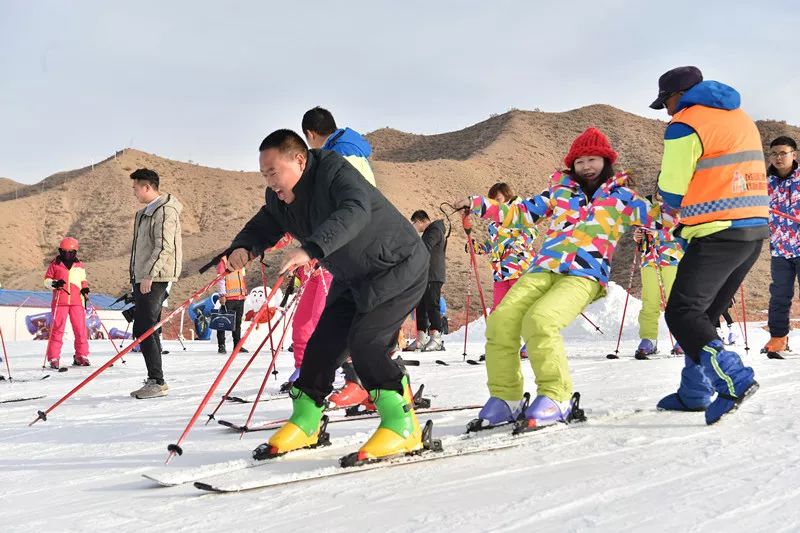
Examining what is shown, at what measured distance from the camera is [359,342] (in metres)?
3.19

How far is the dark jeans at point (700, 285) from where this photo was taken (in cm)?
369

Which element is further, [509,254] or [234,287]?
[234,287]

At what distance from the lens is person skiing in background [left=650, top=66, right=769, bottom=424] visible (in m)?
3.69

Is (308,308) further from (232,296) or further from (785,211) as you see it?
(232,296)

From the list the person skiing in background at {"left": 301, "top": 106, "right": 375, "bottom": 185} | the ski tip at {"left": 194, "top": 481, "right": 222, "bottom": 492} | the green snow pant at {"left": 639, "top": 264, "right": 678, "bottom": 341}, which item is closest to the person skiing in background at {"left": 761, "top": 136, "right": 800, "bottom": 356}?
the green snow pant at {"left": 639, "top": 264, "right": 678, "bottom": 341}

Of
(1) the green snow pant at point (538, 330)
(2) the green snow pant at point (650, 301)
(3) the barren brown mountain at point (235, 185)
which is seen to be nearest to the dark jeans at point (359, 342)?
(1) the green snow pant at point (538, 330)

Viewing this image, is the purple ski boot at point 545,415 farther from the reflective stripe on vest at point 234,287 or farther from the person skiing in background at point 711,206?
the reflective stripe on vest at point 234,287

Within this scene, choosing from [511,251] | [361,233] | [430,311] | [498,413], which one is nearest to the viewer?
[361,233]

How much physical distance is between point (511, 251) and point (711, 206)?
4667mm

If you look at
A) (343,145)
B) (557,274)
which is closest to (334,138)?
(343,145)

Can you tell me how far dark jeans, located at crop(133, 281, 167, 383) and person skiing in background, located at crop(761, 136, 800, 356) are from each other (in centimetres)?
594

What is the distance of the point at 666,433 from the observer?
11.5ft

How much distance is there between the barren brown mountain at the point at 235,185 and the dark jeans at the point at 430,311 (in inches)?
922

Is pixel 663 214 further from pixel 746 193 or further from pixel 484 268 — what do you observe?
pixel 484 268
